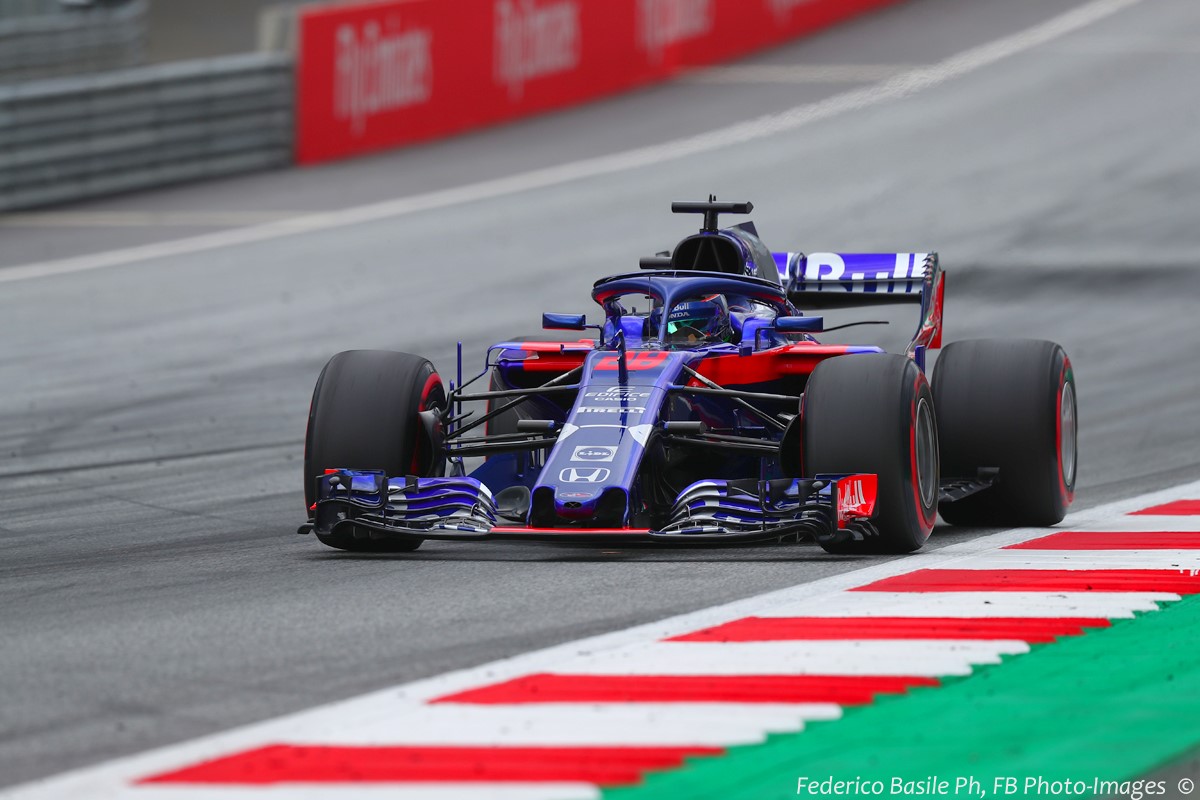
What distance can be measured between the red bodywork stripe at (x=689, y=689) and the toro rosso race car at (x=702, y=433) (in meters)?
2.27

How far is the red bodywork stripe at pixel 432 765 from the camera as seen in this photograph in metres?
4.72

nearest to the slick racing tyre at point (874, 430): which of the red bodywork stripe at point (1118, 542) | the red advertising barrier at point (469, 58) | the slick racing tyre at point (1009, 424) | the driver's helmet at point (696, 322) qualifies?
the red bodywork stripe at point (1118, 542)

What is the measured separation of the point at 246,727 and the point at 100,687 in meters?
0.70

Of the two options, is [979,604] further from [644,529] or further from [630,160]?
[630,160]

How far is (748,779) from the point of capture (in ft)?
15.7

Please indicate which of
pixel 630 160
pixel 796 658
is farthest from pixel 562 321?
pixel 630 160

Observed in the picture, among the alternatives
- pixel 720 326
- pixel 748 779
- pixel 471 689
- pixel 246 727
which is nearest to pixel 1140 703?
pixel 748 779

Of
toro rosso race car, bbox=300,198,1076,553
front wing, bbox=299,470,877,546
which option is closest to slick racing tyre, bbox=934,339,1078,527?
toro rosso race car, bbox=300,198,1076,553

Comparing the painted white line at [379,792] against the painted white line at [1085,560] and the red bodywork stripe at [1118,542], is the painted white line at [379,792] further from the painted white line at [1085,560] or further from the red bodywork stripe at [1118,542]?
the red bodywork stripe at [1118,542]

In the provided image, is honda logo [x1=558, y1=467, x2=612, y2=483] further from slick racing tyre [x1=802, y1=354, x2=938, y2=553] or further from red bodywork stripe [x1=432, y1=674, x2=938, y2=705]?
red bodywork stripe [x1=432, y1=674, x2=938, y2=705]

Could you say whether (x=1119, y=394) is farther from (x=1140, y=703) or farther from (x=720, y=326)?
(x=1140, y=703)

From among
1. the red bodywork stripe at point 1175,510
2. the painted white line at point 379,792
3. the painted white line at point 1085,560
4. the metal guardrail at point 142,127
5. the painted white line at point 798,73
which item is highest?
the painted white line at point 798,73

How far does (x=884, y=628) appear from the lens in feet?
21.9

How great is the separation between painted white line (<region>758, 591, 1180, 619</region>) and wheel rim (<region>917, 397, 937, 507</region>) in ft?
4.65
